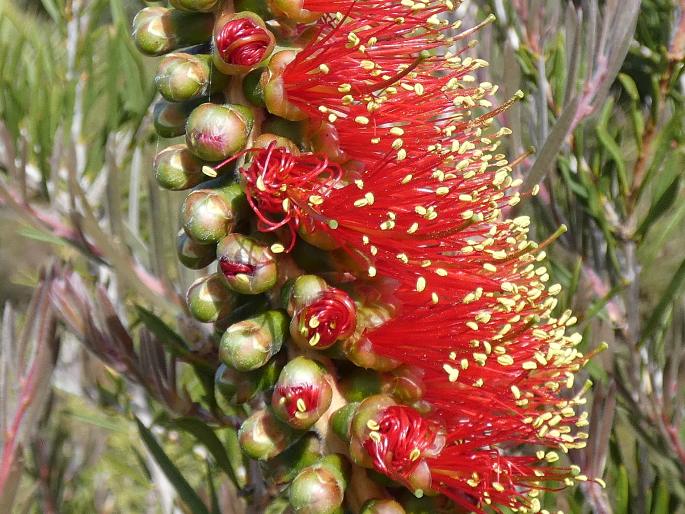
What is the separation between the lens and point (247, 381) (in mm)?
806

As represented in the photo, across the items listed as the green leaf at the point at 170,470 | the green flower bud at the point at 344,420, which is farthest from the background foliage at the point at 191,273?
the green flower bud at the point at 344,420

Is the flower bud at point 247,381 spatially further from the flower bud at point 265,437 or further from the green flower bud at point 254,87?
the green flower bud at point 254,87

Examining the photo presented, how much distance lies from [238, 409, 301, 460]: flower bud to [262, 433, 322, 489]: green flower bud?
0.01 meters

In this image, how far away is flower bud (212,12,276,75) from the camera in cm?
75

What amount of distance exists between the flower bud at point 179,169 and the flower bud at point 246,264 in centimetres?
10

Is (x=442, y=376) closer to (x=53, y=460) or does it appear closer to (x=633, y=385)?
(x=633, y=385)

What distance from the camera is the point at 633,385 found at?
1067 millimetres

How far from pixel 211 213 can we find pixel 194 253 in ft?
0.28

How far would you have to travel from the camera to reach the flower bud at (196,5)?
2.52 feet

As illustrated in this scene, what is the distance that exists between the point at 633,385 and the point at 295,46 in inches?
24.6

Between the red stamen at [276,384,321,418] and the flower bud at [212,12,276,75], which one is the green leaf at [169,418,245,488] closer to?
the red stamen at [276,384,321,418]

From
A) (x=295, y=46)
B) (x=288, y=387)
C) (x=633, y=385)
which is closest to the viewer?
(x=288, y=387)

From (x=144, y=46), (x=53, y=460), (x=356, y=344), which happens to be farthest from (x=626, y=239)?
(x=53, y=460)

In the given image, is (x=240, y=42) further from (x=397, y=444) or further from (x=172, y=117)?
(x=397, y=444)
